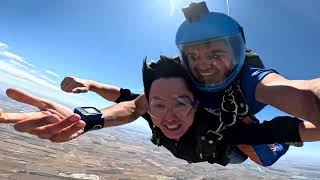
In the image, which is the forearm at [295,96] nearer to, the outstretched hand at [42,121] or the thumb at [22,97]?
the outstretched hand at [42,121]

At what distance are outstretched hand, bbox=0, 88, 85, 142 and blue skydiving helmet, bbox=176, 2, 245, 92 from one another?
138cm

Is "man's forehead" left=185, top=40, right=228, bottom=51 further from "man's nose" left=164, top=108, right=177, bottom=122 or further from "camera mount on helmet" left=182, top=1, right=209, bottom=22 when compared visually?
"man's nose" left=164, top=108, right=177, bottom=122

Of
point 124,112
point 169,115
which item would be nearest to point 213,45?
point 169,115

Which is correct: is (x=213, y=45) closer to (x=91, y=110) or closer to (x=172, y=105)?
(x=172, y=105)

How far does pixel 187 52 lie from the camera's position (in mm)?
3268

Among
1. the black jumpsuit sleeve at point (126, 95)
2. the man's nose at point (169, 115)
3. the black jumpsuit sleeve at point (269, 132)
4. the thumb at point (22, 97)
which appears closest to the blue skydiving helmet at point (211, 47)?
the man's nose at point (169, 115)

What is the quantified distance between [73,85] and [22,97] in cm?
162

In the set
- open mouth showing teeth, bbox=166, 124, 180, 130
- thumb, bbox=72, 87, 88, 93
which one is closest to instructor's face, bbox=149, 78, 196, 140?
open mouth showing teeth, bbox=166, 124, 180, 130

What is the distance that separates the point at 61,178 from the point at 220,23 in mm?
58226

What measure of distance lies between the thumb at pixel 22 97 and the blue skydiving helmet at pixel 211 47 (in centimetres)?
151

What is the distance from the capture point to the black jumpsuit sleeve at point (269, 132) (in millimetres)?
3352

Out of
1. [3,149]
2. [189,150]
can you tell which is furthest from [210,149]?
[3,149]

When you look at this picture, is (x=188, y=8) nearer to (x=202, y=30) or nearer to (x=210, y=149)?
(x=202, y=30)

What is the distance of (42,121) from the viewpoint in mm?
2084
